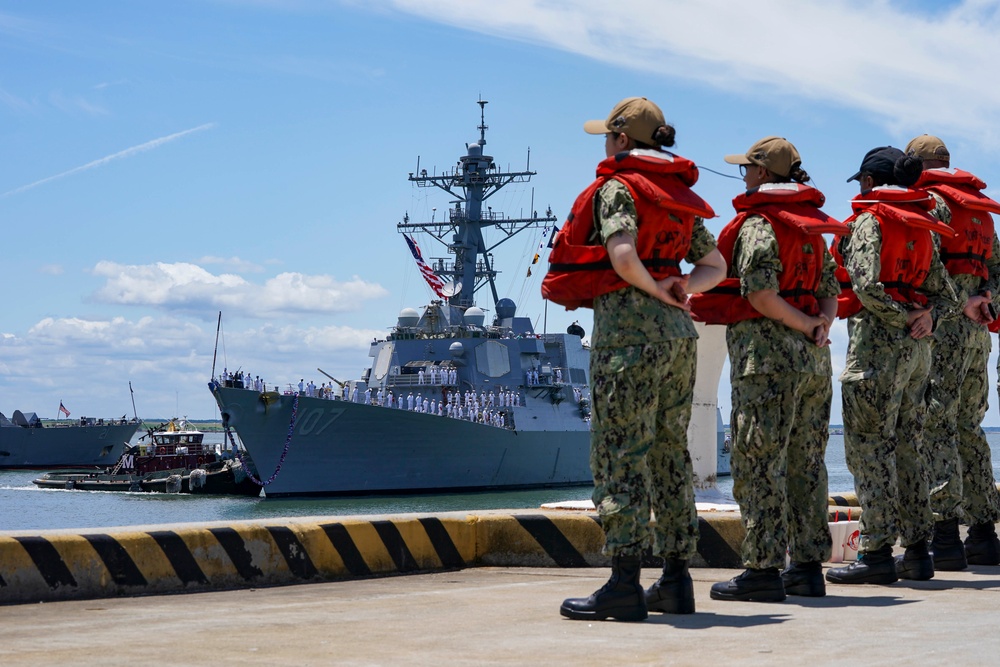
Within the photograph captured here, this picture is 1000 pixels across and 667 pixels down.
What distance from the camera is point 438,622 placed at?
344 cm

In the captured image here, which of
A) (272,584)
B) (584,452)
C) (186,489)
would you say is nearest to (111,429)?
(186,489)

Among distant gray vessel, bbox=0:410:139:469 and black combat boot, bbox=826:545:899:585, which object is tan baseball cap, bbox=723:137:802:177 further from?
distant gray vessel, bbox=0:410:139:469

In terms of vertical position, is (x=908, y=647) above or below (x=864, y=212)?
below

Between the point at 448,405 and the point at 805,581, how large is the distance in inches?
1247

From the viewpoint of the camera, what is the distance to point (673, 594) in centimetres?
383

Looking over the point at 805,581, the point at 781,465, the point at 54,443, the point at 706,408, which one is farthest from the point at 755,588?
the point at 54,443

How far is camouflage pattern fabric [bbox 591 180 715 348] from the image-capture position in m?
3.74

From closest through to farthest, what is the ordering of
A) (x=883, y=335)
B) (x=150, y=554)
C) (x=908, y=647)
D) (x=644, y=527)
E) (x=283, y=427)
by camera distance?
(x=908, y=647)
(x=644, y=527)
(x=150, y=554)
(x=883, y=335)
(x=283, y=427)

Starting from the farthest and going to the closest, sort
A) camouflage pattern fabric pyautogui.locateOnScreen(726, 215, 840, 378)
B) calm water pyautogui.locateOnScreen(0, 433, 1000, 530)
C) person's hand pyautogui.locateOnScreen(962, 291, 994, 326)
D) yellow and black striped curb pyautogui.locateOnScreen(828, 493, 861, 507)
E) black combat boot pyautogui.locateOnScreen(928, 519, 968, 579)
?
1. calm water pyautogui.locateOnScreen(0, 433, 1000, 530)
2. yellow and black striped curb pyautogui.locateOnScreen(828, 493, 861, 507)
3. person's hand pyautogui.locateOnScreen(962, 291, 994, 326)
4. black combat boot pyautogui.locateOnScreen(928, 519, 968, 579)
5. camouflage pattern fabric pyautogui.locateOnScreen(726, 215, 840, 378)

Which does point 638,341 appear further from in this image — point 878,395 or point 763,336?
point 878,395

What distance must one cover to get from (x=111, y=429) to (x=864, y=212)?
→ 61121 millimetres

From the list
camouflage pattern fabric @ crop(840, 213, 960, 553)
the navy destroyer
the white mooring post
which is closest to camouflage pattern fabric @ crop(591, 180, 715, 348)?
camouflage pattern fabric @ crop(840, 213, 960, 553)

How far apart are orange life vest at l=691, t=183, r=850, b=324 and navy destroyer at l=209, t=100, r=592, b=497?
1127 inches

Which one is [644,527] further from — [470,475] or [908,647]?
[470,475]
